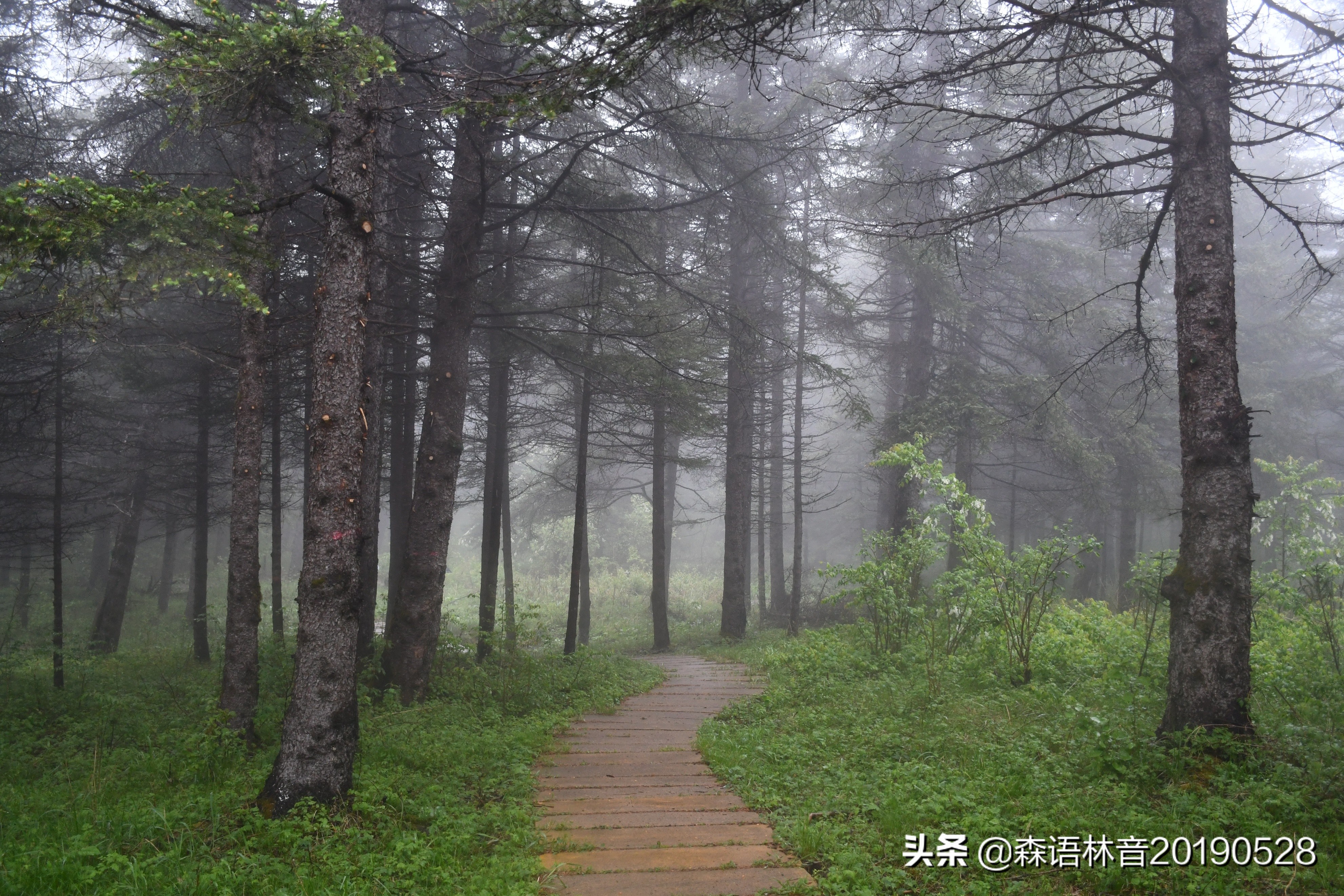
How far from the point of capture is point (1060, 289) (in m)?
19.5

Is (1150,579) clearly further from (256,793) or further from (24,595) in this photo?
(24,595)

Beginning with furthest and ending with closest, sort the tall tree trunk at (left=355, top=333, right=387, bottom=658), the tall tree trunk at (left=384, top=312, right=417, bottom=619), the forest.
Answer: the tall tree trunk at (left=384, top=312, right=417, bottom=619) → the tall tree trunk at (left=355, top=333, right=387, bottom=658) → the forest

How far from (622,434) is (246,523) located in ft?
30.5

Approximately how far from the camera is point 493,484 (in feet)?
43.4

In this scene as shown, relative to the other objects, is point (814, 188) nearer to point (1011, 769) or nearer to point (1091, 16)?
point (1091, 16)

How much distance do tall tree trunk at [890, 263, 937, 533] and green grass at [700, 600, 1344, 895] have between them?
7.78m

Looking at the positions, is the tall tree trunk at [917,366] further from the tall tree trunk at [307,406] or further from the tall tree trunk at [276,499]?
the tall tree trunk at [276,499]

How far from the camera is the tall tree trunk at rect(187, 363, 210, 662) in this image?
43.4ft

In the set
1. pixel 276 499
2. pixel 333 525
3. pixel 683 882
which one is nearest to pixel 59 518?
pixel 276 499

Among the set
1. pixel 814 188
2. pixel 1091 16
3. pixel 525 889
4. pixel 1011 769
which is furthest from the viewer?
pixel 814 188

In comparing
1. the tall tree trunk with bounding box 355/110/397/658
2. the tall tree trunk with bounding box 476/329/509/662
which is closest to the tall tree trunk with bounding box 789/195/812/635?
the tall tree trunk with bounding box 476/329/509/662

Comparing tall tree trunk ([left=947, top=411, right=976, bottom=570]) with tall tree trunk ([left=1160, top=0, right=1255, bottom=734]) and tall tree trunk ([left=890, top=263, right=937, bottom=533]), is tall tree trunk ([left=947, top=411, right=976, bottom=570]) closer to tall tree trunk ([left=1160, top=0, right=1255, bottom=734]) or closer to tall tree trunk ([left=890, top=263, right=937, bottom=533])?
tall tree trunk ([left=890, top=263, right=937, bottom=533])

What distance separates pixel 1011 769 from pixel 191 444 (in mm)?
15673

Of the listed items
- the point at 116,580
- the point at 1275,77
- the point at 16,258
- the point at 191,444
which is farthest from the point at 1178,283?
the point at 116,580
